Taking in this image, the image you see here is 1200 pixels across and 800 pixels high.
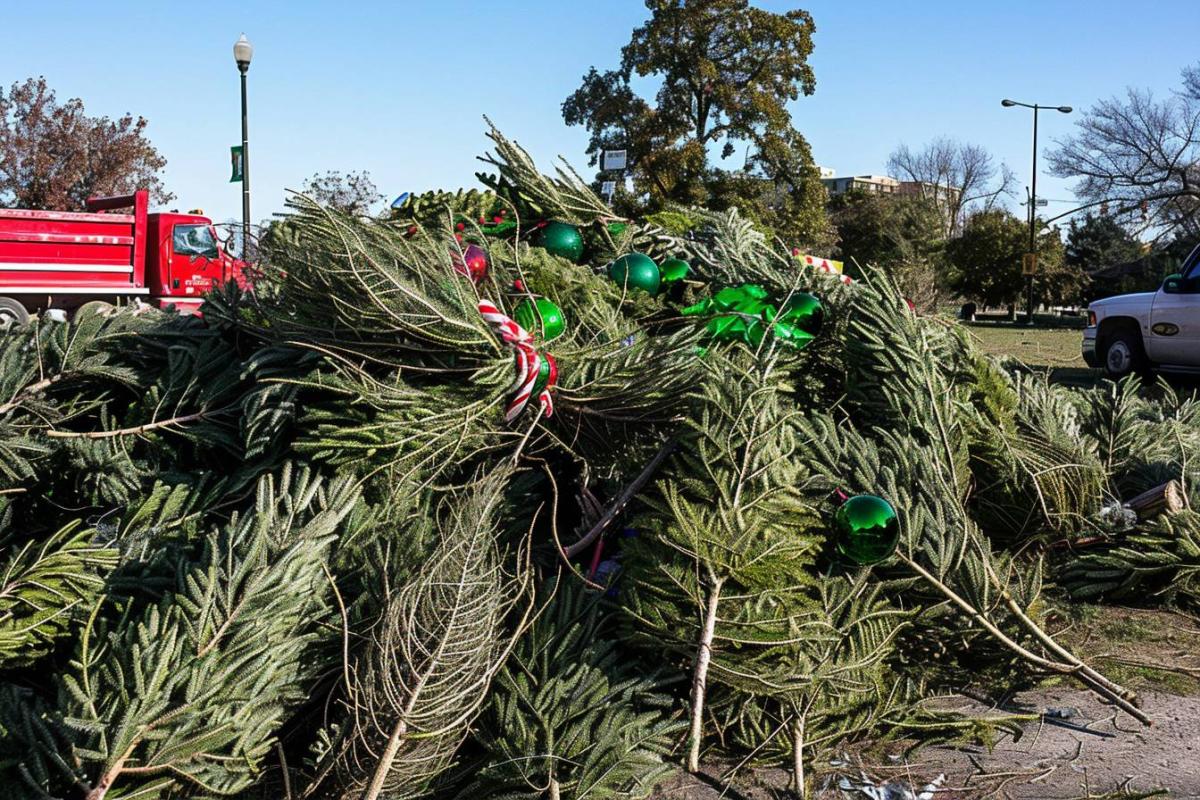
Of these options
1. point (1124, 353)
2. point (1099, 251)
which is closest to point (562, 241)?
point (1124, 353)

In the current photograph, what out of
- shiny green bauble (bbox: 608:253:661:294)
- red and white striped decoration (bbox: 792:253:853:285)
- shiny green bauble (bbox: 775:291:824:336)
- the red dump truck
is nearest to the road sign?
red and white striped decoration (bbox: 792:253:853:285)

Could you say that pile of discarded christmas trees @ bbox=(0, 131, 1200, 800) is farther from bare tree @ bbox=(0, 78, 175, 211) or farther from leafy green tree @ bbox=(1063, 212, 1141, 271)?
leafy green tree @ bbox=(1063, 212, 1141, 271)

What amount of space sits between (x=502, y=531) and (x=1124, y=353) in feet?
44.9

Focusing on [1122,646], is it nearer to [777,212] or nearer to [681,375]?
[681,375]

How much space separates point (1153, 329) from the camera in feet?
44.8

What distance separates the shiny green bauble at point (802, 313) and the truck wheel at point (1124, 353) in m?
11.9

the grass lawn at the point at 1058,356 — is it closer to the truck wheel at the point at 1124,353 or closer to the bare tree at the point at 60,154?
the truck wheel at the point at 1124,353

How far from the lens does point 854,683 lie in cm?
268

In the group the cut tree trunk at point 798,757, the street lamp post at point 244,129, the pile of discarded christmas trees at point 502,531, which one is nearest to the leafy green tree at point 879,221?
Result: the street lamp post at point 244,129

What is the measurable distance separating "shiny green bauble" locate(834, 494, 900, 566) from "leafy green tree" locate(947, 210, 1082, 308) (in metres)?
43.2

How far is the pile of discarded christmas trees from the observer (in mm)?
2285

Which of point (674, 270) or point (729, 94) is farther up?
point (729, 94)

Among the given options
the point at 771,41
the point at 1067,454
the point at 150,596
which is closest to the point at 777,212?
the point at 771,41

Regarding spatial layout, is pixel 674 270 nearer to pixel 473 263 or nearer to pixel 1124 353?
pixel 473 263
